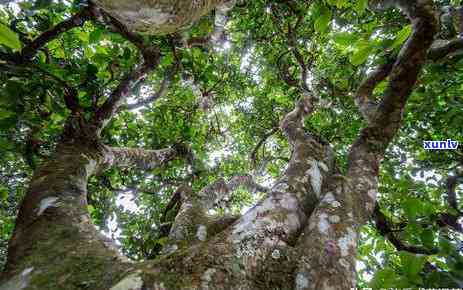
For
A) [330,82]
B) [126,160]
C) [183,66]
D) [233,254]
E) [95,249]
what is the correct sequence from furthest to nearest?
[330,82], [183,66], [126,160], [95,249], [233,254]

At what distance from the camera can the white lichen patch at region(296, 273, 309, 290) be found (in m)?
1.39

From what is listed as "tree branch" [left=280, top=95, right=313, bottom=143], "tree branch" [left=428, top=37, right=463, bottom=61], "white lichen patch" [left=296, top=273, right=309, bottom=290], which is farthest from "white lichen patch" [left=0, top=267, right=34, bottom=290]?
"tree branch" [left=428, top=37, right=463, bottom=61]

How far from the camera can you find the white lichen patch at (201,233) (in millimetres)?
2054

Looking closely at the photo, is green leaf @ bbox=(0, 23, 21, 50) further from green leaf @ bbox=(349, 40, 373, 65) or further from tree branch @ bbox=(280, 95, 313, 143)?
tree branch @ bbox=(280, 95, 313, 143)

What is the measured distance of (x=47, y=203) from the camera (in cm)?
202

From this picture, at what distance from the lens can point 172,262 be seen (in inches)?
53.3

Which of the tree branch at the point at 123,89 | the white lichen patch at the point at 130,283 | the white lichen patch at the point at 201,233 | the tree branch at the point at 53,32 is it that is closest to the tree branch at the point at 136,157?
the tree branch at the point at 123,89

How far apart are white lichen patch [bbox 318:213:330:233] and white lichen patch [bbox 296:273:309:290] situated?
362 mm

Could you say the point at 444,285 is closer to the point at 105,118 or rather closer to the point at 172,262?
the point at 172,262

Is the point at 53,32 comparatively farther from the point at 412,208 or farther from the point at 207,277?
the point at 412,208

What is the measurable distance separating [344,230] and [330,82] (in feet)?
16.2

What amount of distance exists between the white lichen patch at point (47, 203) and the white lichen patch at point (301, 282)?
68.8 inches

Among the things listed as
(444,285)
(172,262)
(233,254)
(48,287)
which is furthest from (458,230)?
(48,287)

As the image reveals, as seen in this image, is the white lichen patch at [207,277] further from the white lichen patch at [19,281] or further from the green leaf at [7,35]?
the green leaf at [7,35]
